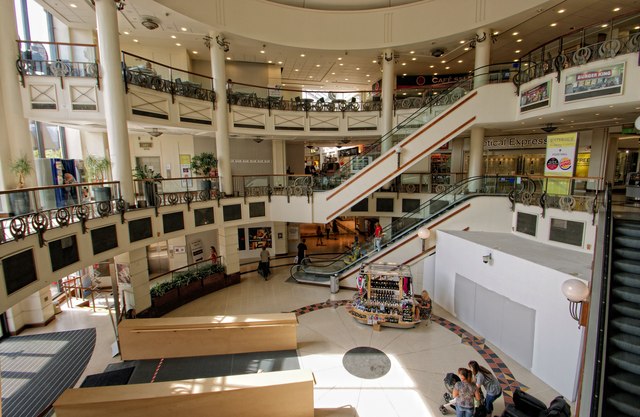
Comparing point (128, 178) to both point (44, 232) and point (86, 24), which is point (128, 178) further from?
point (86, 24)

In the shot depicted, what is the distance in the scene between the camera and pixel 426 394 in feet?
20.0

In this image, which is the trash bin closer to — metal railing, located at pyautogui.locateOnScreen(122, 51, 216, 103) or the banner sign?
the banner sign

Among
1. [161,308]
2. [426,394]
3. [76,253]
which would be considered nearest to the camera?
[426,394]

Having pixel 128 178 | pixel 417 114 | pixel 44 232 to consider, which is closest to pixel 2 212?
pixel 44 232

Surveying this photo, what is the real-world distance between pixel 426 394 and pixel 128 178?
31.6ft

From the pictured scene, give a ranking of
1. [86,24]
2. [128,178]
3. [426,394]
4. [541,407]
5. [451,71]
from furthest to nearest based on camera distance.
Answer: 1. [451,71]
2. [86,24]
3. [128,178]
4. [426,394]
5. [541,407]

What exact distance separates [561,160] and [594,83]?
2177mm

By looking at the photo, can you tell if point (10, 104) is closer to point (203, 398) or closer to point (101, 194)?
point (101, 194)

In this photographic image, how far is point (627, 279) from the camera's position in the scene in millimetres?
3992

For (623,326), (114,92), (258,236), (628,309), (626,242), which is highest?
(114,92)

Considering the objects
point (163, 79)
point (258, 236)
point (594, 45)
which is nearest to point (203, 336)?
point (163, 79)

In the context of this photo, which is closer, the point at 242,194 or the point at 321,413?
the point at 321,413

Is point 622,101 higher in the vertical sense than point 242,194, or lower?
higher

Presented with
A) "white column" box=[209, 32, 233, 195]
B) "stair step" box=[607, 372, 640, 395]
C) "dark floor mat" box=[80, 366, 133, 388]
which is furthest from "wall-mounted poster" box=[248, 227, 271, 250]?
"stair step" box=[607, 372, 640, 395]
